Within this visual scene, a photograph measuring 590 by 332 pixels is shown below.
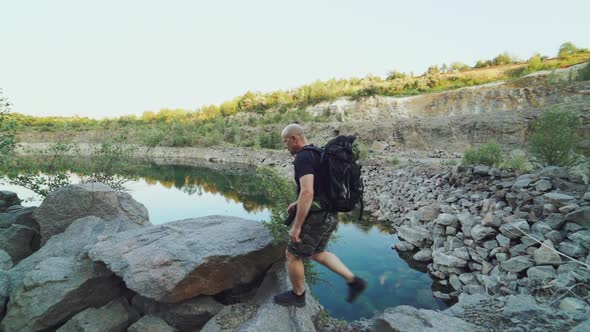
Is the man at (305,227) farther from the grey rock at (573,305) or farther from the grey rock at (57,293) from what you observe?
the grey rock at (573,305)

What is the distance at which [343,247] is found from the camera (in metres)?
8.92

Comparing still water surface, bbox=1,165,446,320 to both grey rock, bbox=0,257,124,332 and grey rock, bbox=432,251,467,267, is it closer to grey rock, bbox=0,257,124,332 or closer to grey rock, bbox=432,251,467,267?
grey rock, bbox=432,251,467,267

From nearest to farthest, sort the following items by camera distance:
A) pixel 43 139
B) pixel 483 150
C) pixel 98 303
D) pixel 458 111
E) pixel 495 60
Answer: pixel 98 303
pixel 483 150
pixel 458 111
pixel 495 60
pixel 43 139

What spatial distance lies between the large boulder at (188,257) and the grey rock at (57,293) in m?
0.33

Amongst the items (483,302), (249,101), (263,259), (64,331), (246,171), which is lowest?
(246,171)

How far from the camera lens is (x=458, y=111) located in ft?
93.8

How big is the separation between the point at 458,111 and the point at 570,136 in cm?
2218

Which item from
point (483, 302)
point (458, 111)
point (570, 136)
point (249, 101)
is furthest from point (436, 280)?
point (249, 101)

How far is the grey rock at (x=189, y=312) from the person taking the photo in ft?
11.8

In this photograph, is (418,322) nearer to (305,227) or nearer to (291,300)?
(291,300)

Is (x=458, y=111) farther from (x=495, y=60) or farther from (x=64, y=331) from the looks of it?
(x=64, y=331)

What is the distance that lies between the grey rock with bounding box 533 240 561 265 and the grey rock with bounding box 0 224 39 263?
911 cm

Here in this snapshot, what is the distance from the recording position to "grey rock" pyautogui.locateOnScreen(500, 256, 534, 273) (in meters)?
5.27

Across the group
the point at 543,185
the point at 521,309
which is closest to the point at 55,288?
the point at 521,309
